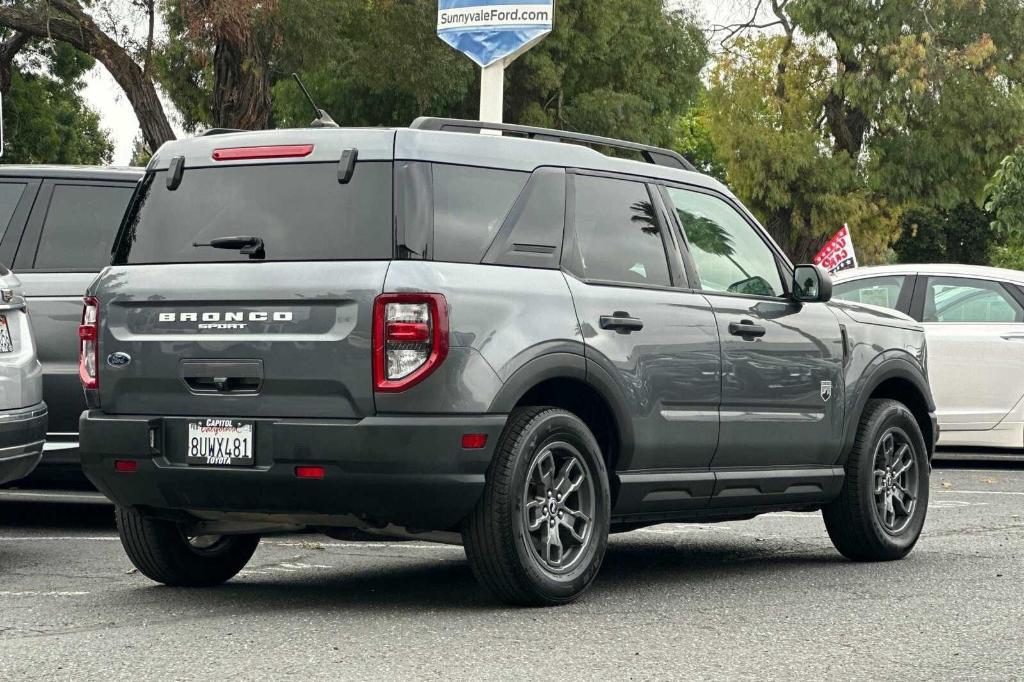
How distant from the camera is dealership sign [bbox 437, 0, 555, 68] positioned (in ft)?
53.8

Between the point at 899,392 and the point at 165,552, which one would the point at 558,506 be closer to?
the point at 165,552

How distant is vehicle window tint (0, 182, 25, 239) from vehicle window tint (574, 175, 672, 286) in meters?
3.98

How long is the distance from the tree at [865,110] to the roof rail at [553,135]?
3065cm

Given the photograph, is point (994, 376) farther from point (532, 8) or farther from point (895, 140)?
point (895, 140)

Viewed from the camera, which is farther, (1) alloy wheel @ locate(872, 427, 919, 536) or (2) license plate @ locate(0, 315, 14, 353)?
(1) alloy wheel @ locate(872, 427, 919, 536)

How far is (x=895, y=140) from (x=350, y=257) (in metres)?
34.4

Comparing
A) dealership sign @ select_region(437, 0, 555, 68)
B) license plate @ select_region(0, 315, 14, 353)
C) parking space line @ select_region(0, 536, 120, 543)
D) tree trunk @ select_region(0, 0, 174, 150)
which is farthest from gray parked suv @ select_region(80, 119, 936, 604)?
tree trunk @ select_region(0, 0, 174, 150)

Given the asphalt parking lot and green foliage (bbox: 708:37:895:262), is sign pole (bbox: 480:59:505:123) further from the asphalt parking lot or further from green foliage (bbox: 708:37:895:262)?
green foliage (bbox: 708:37:895:262)

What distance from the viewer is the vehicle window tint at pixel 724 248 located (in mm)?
8297

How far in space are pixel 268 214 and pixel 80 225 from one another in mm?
Answer: 3327

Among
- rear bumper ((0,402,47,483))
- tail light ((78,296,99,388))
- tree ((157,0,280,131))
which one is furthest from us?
tree ((157,0,280,131))

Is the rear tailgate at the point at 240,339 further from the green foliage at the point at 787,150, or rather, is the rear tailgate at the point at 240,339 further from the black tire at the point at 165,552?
the green foliage at the point at 787,150

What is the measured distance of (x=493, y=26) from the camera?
16.6 m

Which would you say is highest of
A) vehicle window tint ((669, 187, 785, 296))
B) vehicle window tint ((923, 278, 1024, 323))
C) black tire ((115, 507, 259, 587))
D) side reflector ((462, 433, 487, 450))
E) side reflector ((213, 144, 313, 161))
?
side reflector ((213, 144, 313, 161))
